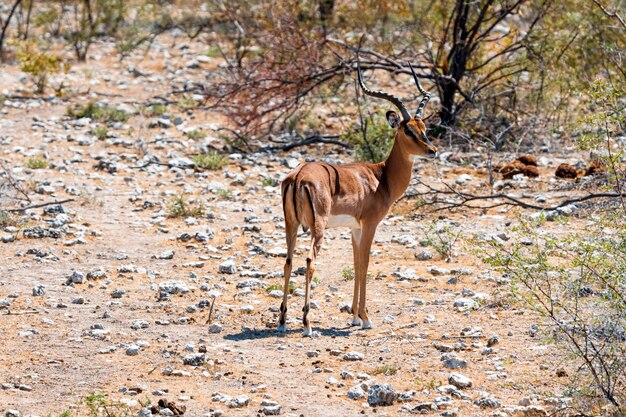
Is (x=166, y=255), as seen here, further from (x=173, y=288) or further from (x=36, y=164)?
(x=36, y=164)

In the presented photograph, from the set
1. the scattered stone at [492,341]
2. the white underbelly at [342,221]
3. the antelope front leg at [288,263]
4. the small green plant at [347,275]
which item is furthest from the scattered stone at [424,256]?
the scattered stone at [492,341]

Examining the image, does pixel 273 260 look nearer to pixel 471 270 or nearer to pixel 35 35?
pixel 471 270

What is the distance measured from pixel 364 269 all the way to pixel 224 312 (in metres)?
1.50

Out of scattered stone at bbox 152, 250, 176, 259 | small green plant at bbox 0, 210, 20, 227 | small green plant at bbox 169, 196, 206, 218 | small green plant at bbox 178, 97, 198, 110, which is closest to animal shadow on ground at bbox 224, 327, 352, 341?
scattered stone at bbox 152, 250, 176, 259

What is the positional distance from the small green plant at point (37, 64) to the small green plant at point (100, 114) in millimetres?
1472

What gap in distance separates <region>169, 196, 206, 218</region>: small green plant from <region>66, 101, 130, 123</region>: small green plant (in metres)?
5.10

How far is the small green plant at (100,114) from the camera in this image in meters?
19.0

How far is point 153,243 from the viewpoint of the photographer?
13.1m

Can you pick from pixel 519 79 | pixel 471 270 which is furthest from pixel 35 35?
pixel 471 270

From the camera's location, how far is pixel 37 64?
2027cm

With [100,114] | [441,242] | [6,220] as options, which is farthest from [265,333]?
[100,114]

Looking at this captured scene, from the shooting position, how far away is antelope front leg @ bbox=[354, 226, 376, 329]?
33.1 ft

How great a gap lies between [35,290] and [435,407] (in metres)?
4.89

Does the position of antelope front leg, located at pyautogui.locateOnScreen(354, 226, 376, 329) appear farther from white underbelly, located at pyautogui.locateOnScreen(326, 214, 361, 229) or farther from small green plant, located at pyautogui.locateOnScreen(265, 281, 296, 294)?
small green plant, located at pyautogui.locateOnScreen(265, 281, 296, 294)
